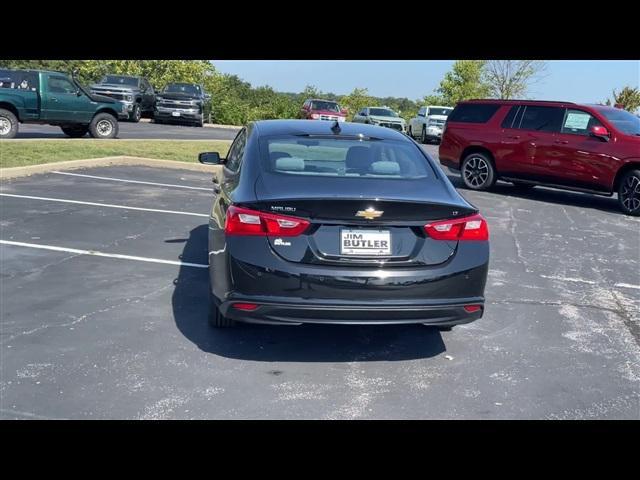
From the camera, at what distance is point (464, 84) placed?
4369cm

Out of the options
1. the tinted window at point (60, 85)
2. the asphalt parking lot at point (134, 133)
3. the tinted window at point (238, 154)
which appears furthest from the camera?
the asphalt parking lot at point (134, 133)

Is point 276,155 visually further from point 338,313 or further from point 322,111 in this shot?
point 322,111

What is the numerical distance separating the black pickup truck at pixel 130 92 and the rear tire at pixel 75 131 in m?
6.64

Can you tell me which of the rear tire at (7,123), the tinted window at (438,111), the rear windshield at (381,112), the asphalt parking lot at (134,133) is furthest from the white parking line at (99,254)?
the rear windshield at (381,112)

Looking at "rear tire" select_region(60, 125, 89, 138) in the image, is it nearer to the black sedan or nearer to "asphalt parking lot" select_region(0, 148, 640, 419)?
"asphalt parking lot" select_region(0, 148, 640, 419)

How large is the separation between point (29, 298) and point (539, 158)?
9.66 meters

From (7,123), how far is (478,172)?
12324mm

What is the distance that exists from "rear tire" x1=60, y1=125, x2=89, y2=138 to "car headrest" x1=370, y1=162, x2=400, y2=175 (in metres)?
16.8

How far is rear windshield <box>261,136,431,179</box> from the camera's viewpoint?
16.0 feet

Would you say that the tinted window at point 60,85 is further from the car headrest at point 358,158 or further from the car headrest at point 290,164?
the car headrest at point 290,164

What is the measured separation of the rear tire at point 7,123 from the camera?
17958 millimetres

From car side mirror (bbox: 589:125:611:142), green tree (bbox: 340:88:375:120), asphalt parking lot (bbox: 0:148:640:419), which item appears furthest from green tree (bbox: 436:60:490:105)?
asphalt parking lot (bbox: 0:148:640:419)
